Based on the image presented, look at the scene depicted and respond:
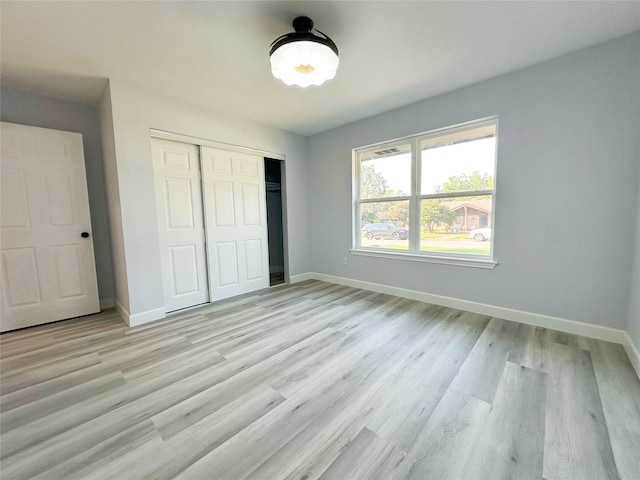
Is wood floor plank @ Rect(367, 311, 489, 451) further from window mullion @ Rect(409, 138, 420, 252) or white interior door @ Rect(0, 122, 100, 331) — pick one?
white interior door @ Rect(0, 122, 100, 331)

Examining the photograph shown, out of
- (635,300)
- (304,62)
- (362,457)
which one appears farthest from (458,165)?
(362,457)

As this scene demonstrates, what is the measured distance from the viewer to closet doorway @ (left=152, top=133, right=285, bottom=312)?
3.05 metres

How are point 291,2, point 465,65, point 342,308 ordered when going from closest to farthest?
1. point 291,2
2. point 465,65
3. point 342,308

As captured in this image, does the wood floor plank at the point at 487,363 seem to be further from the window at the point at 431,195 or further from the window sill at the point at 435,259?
the window at the point at 431,195

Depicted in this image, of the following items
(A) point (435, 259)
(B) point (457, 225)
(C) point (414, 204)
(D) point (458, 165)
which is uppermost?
(D) point (458, 165)

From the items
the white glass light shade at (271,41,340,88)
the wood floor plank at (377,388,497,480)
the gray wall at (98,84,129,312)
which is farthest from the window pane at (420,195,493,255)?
the gray wall at (98,84,129,312)

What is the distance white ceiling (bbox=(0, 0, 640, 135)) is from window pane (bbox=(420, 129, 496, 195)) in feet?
2.09

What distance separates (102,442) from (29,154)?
3204 mm

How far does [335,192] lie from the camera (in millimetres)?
4184

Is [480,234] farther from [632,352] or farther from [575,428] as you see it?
[575,428]

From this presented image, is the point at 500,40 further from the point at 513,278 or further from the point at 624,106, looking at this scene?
the point at 513,278

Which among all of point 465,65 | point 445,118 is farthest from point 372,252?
point 465,65

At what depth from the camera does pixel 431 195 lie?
3.17 metres

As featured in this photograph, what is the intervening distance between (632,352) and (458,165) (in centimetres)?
218
